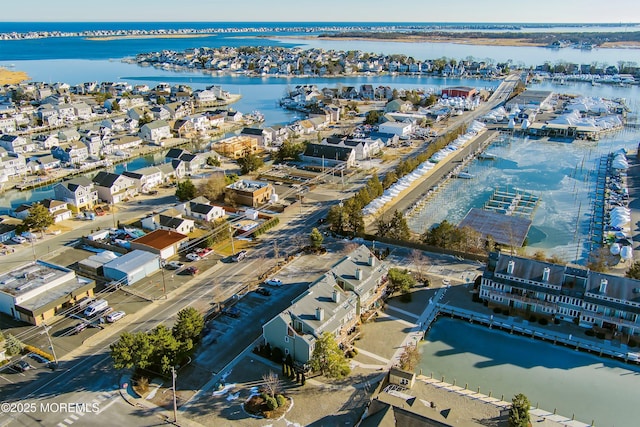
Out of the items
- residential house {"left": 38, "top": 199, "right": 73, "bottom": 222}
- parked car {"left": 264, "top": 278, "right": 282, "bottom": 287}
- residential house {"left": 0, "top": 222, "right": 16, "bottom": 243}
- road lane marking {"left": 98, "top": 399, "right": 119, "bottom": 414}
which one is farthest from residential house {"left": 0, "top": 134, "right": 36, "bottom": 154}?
road lane marking {"left": 98, "top": 399, "right": 119, "bottom": 414}

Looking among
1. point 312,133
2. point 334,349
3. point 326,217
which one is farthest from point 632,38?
point 334,349

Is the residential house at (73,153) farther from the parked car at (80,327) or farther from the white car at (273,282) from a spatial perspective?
the white car at (273,282)

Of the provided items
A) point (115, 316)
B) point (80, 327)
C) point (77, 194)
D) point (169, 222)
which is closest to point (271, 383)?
point (115, 316)

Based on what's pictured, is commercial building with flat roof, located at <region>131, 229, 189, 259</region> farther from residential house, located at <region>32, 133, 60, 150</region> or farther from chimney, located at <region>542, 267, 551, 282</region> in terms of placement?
residential house, located at <region>32, 133, 60, 150</region>

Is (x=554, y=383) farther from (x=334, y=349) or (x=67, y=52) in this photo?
(x=67, y=52)

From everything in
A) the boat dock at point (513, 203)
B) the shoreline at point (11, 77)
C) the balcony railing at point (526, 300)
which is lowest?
the boat dock at point (513, 203)

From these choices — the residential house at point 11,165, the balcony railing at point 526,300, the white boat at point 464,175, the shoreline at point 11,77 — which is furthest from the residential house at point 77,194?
the shoreline at point 11,77

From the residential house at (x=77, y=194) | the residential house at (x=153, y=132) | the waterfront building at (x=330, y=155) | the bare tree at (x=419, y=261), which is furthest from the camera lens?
the residential house at (x=153, y=132)
